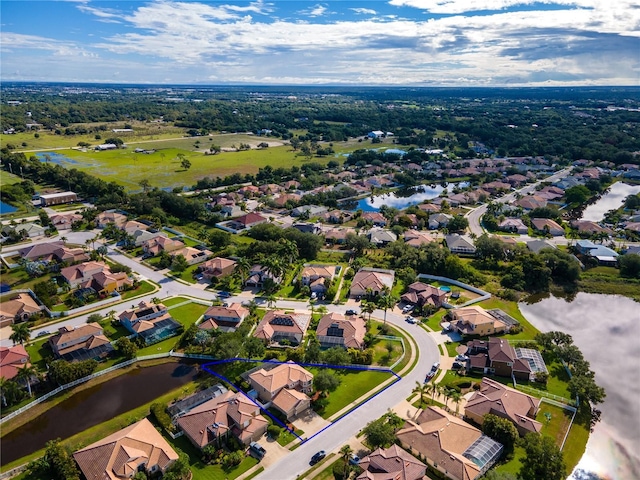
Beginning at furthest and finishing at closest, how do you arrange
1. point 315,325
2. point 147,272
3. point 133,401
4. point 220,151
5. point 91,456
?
point 220,151
point 147,272
point 315,325
point 133,401
point 91,456

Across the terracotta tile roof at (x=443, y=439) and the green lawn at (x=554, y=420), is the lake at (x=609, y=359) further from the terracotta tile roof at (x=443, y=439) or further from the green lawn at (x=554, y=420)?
the terracotta tile roof at (x=443, y=439)

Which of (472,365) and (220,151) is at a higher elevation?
(220,151)

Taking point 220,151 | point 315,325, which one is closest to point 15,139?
point 220,151

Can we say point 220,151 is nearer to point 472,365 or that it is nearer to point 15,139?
point 15,139

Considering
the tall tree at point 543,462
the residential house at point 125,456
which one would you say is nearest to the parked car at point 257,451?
the residential house at point 125,456

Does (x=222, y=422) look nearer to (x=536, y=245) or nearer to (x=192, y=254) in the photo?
(x=192, y=254)

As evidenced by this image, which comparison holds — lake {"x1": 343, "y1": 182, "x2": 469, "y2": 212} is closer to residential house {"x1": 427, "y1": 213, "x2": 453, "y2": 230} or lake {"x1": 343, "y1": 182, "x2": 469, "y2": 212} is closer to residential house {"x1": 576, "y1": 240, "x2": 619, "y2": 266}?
residential house {"x1": 427, "y1": 213, "x2": 453, "y2": 230}

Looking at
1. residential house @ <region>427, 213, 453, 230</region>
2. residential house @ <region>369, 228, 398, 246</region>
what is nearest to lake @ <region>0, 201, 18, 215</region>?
residential house @ <region>369, 228, 398, 246</region>
